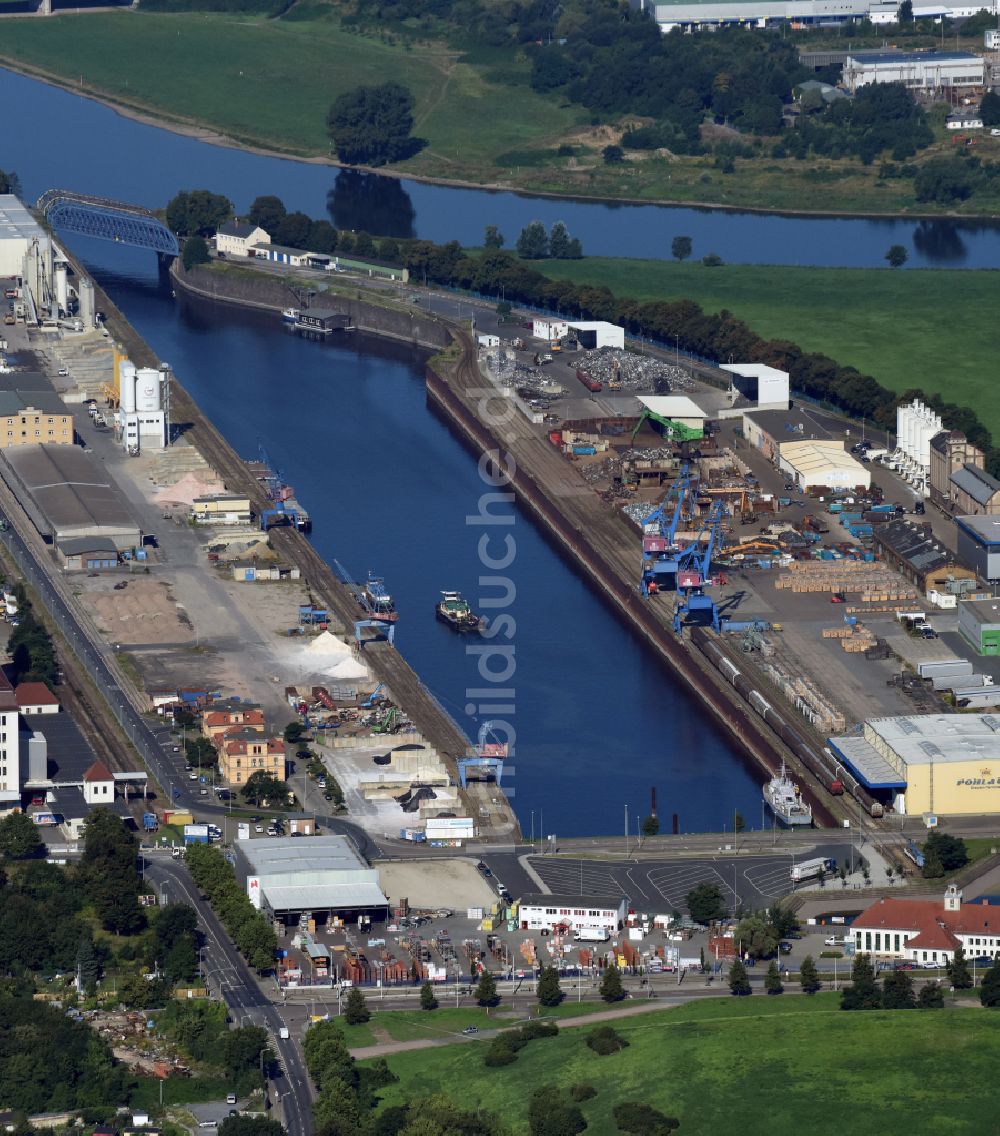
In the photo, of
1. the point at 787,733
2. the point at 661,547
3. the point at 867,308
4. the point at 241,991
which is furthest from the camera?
the point at 867,308

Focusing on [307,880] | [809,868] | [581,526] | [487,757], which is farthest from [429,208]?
[307,880]

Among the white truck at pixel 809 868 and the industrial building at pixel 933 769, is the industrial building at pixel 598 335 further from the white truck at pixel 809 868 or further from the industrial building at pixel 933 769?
the white truck at pixel 809 868

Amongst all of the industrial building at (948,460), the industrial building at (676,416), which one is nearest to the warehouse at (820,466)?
the industrial building at (948,460)

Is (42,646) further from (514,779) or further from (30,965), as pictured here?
(30,965)

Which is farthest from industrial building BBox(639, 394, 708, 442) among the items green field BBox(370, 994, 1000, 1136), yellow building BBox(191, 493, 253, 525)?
green field BBox(370, 994, 1000, 1136)

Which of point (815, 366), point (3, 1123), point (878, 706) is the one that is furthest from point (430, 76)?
point (3, 1123)

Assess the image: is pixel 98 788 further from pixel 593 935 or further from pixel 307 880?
pixel 593 935
